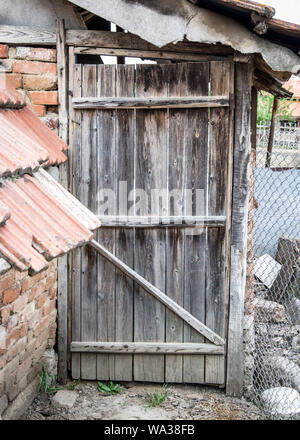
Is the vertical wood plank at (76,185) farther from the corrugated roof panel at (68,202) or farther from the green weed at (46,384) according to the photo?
the corrugated roof panel at (68,202)

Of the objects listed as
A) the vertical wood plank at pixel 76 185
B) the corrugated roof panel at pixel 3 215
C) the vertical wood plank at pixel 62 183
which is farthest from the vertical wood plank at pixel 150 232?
the corrugated roof panel at pixel 3 215

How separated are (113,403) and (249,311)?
151 cm

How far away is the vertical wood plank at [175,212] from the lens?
4.03m

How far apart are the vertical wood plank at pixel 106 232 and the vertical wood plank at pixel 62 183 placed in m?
0.28

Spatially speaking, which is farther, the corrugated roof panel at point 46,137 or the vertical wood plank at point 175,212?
the vertical wood plank at point 175,212

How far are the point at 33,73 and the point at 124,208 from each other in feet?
Answer: 4.45

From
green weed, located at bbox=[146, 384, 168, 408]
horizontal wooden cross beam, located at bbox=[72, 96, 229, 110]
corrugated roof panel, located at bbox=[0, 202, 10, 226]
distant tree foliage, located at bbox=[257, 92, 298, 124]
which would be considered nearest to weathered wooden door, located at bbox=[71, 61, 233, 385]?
horizontal wooden cross beam, located at bbox=[72, 96, 229, 110]

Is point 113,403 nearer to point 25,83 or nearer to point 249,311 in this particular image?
point 249,311

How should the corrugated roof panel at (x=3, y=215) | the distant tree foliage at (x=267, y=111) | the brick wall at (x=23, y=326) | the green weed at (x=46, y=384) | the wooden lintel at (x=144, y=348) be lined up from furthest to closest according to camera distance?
the distant tree foliage at (x=267, y=111)
the wooden lintel at (x=144, y=348)
the green weed at (x=46, y=384)
the brick wall at (x=23, y=326)
the corrugated roof panel at (x=3, y=215)

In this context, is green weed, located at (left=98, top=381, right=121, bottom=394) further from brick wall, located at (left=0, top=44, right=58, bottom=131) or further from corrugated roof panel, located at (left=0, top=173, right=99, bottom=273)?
brick wall, located at (left=0, top=44, right=58, bottom=131)

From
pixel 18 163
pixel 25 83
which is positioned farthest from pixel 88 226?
pixel 25 83

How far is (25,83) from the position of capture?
13.3ft

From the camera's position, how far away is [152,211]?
4.21 m

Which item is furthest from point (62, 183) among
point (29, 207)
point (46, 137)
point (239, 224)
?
point (29, 207)
